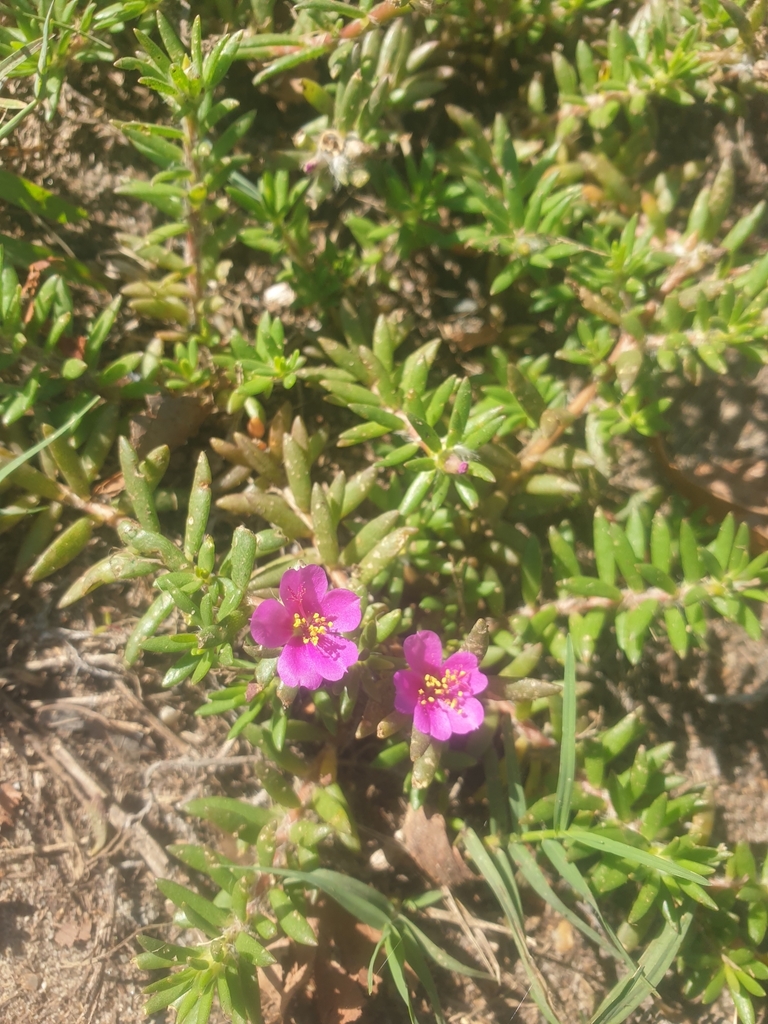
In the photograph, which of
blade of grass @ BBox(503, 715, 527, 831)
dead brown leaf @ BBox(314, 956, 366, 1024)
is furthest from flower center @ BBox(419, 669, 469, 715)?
dead brown leaf @ BBox(314, 956, 366, 1024)

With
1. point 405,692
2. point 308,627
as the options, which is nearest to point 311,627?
point 308,627

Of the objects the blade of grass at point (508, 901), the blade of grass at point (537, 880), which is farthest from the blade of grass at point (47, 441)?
the blade of grass at point (537, 880)

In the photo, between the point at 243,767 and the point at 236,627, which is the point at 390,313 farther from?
the point at 243,767

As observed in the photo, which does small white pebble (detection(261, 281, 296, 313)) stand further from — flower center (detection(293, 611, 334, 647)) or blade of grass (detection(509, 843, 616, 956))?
blade of grass (detection(509, 843, 616, 956))

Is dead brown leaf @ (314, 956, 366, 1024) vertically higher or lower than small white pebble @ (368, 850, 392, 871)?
lower

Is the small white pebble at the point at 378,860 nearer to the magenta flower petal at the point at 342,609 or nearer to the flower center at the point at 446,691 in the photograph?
the flower center at the point at 446,691

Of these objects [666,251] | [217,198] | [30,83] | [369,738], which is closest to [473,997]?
[369,738]
